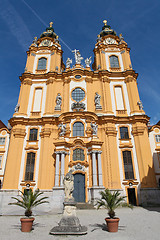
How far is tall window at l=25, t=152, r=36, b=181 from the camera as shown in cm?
1905

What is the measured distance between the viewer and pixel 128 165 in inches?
761

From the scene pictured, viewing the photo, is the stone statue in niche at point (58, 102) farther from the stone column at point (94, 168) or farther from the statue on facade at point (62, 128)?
the stone column at point (94, 168)

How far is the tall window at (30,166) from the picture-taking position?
1905 centimetres

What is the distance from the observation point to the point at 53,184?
18.3 metres

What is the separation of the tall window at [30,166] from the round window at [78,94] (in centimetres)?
916

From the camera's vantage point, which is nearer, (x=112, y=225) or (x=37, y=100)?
(x=112, y=225)

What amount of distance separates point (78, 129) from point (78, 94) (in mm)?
5714

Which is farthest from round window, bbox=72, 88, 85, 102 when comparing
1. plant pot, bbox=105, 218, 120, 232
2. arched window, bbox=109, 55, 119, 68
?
plant pot, bbox=105, 218, 120, 232

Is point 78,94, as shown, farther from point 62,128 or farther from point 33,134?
point 33,134

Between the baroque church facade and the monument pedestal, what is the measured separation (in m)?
8.74

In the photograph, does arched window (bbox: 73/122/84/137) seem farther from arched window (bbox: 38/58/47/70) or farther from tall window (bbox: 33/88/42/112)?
arched window (bbox: 38/58/47/70)

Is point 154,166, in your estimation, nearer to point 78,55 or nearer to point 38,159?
point 38,159

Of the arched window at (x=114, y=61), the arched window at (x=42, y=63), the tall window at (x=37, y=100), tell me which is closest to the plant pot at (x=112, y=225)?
the tall window at (x=37, y=100)

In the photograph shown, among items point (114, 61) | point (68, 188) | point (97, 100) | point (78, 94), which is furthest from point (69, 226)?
Answer: point (114, 61)
